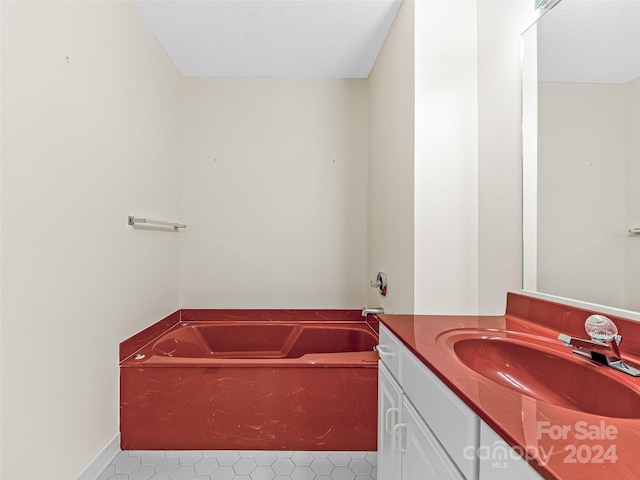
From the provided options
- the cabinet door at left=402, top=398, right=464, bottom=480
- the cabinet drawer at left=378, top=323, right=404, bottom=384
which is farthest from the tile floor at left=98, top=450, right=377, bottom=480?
the cabinet drawer at left=378, top=323, right=404, bottom=384

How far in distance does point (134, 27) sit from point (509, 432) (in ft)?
7.99

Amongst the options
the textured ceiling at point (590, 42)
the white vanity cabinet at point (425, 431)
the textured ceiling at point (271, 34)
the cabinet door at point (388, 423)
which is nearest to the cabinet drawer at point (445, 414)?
the white vanity cabinet at point (425, 431)

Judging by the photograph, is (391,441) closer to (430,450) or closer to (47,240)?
(430,450)

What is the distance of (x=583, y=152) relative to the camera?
3.54ft

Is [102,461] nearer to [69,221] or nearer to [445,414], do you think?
[69,221]

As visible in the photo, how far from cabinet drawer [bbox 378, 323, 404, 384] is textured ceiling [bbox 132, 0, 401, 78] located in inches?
69.2

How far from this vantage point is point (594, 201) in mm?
1041

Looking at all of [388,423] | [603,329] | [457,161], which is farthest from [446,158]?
[388,423]

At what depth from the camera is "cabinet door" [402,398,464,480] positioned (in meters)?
0.73

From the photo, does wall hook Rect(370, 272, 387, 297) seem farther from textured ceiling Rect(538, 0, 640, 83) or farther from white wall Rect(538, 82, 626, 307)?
textured ceiling Rect(538, 0, 640, 83)

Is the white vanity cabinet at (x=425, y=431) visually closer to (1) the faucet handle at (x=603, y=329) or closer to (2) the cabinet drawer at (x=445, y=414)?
(2) the cabinet drawer at (x=445, y=414)

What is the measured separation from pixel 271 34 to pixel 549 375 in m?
2.24

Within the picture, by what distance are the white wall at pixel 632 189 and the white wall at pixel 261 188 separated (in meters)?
1.89

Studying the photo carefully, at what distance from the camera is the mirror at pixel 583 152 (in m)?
0.93
